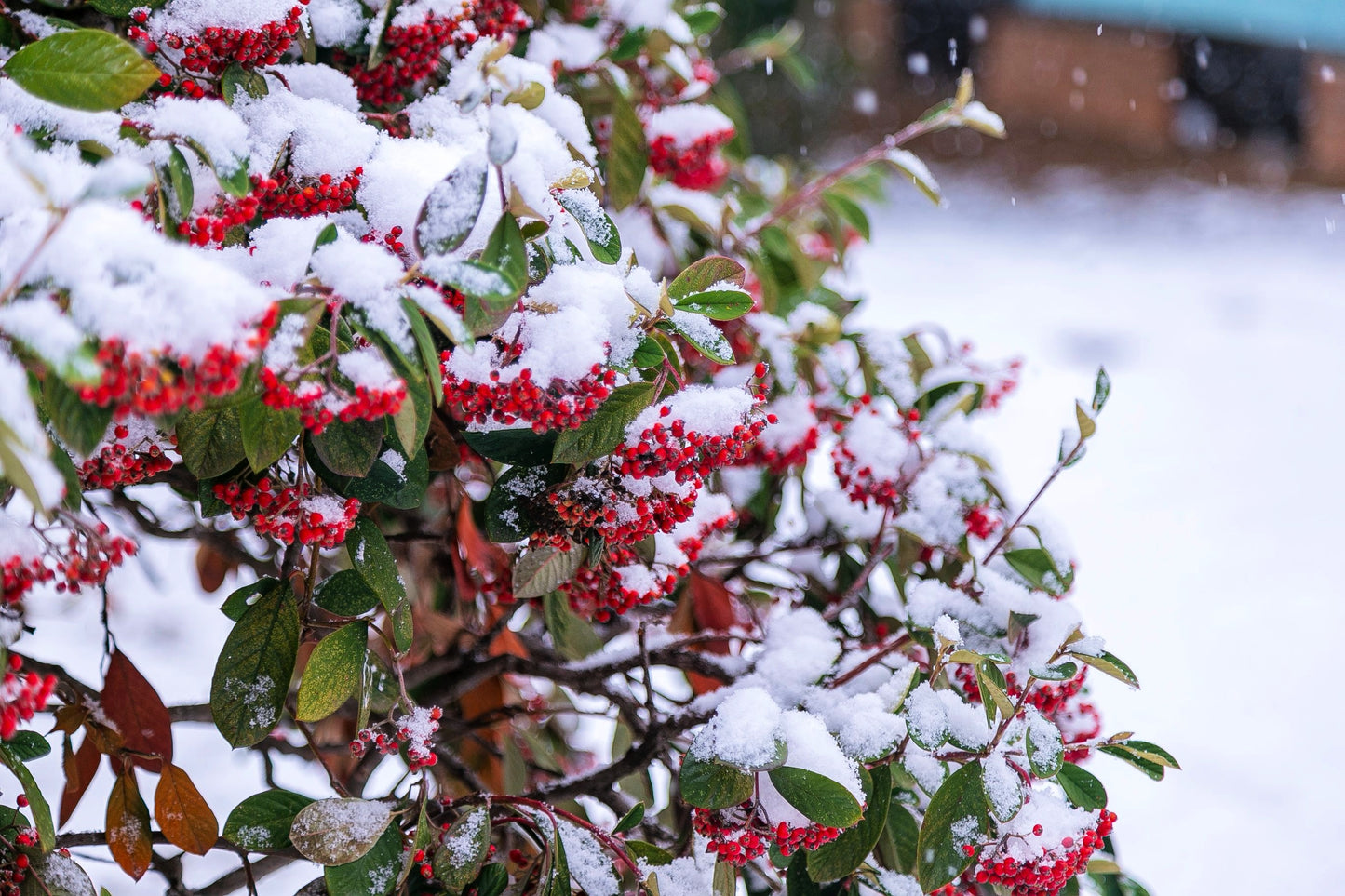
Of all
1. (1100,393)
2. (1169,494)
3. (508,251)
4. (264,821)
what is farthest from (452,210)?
(1169,494)

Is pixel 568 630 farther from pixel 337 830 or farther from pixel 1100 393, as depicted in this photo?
pixel 1100 393

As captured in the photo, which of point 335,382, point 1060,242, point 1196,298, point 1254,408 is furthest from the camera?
point 1060,242

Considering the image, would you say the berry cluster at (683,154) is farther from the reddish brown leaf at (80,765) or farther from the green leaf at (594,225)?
the reddish brown leaf at (80,765)

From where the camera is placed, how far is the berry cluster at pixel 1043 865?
0.72 m

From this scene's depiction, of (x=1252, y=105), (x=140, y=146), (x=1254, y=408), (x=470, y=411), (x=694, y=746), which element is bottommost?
(x=1254, y=408)

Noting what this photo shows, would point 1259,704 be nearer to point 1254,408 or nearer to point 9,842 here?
point 1254,408

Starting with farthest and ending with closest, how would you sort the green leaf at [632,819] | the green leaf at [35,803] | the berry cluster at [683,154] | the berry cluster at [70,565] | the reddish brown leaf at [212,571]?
the reddish brown leaf at [212,571] < the berry cluster at [683,154] < the green leaf at [632,819] < the green leaf at [35,803] < the berry cluster at [70,565]

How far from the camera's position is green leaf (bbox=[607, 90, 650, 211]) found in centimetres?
100

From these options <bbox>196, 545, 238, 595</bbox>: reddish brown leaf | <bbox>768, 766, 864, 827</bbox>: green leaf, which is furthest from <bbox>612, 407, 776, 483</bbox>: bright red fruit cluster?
<bbox>196, 545, 238, 595</bbox>: reddish brown leaf

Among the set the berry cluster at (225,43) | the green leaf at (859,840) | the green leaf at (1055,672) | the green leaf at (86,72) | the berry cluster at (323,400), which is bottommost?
the green leaf at (859,840)

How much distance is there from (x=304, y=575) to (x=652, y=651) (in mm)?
335

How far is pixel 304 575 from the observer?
0.83 meters

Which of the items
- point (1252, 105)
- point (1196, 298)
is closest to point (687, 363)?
point (1196, 298)

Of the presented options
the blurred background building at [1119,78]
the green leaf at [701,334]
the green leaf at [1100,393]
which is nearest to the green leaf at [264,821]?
the green leaf at [701,334]
